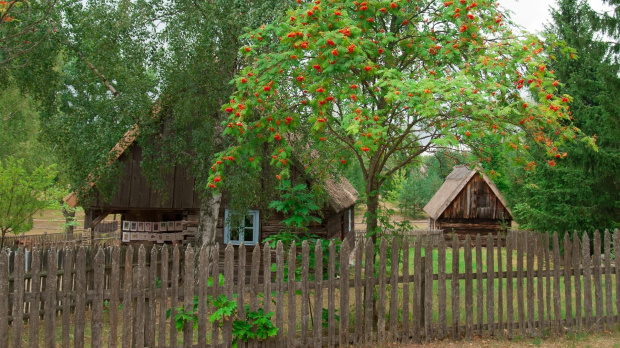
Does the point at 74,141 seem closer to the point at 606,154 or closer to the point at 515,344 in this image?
the point at 515,344

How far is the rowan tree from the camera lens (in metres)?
5.91

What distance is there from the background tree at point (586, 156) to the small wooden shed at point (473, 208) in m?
Result: 6.59

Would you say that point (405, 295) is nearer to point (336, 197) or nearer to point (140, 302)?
point (140, 302)

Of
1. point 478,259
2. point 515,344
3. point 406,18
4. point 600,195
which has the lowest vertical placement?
point 515,344

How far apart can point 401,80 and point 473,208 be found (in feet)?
69.0

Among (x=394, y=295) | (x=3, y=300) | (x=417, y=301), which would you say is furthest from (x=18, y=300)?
(x=417, y=301)

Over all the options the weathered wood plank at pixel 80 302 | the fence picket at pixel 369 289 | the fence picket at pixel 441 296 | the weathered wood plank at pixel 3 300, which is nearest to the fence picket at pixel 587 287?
the fence picket at pixel 441 296

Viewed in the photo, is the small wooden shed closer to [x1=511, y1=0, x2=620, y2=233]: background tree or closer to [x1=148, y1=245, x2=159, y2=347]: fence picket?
[x1=511, y1=0, x2=620, y2=233]: background tree

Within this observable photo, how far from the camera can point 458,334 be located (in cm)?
748

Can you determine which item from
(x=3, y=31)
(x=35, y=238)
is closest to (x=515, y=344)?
(x=3, y=31)

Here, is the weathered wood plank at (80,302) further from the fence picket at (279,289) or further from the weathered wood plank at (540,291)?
the weathered wood plank at (540,291)

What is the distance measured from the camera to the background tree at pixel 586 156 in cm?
1188

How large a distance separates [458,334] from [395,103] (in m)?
3.64

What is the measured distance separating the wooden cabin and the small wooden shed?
12.5m
